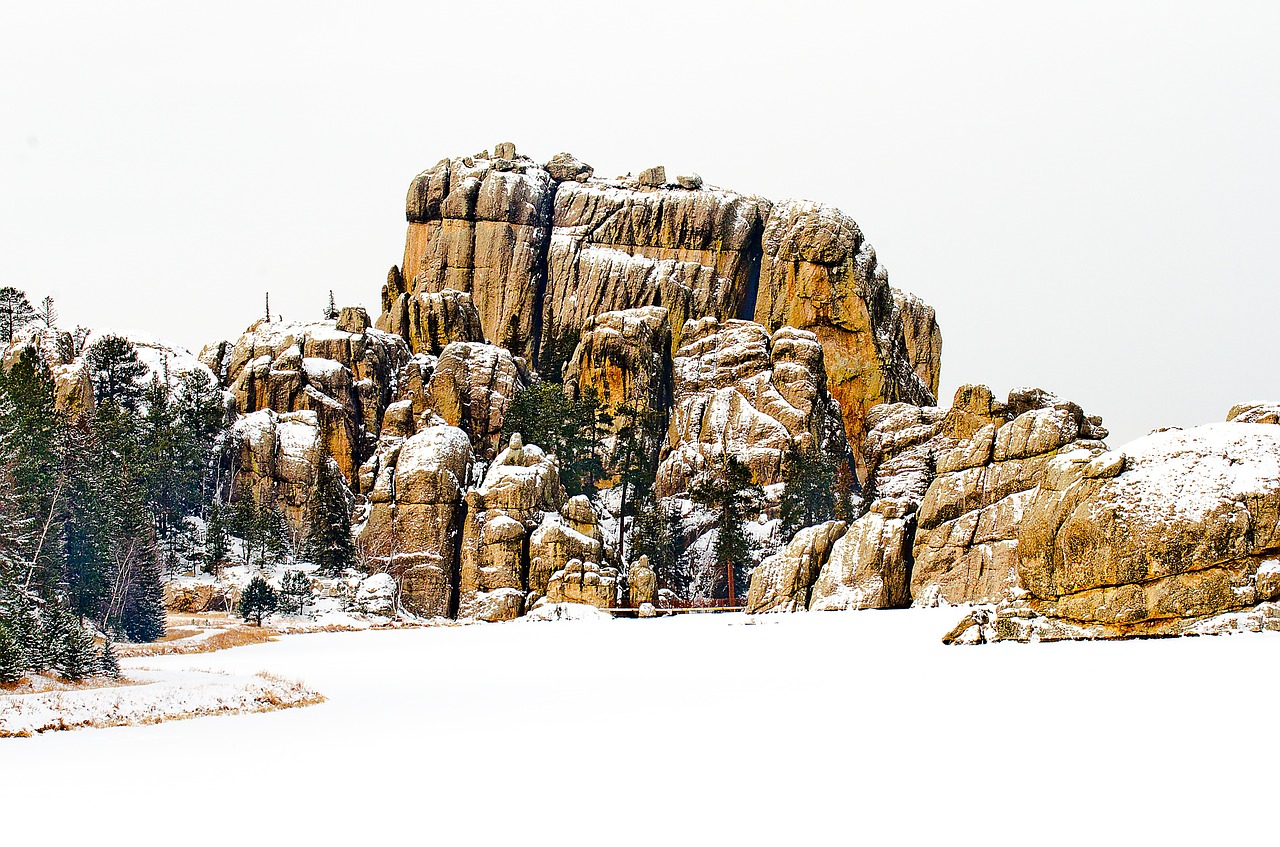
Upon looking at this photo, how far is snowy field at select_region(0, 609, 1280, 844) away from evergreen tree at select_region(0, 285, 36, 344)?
101 meters

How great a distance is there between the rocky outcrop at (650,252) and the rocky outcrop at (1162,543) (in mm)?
89586

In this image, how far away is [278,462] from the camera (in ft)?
279

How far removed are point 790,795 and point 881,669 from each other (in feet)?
39.0

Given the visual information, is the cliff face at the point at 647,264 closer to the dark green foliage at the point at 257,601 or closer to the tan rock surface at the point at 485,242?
the tan rock surface at the point at 485,242

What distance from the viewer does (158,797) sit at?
10.2m

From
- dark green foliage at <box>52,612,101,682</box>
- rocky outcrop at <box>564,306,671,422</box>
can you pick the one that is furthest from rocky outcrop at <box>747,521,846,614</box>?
rocky outcrop at <box>564,306,671,422</box>

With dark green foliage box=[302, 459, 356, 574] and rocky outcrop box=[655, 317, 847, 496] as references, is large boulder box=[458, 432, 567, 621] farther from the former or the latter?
rocky outcrop box=[655, 317, 847, 496]

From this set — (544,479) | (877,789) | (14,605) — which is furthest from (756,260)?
(877,789)

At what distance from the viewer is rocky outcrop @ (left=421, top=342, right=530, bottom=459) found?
315ft

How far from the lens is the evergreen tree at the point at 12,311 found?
101 meters

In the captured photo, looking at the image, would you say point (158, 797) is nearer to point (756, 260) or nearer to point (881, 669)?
point (881, 669)

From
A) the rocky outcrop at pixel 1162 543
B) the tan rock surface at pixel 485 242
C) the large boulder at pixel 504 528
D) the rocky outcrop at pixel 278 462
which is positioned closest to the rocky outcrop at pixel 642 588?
the large boulder at pixel 504 528

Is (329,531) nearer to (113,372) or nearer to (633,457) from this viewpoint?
(633,457)

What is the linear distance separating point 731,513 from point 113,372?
57.8m
